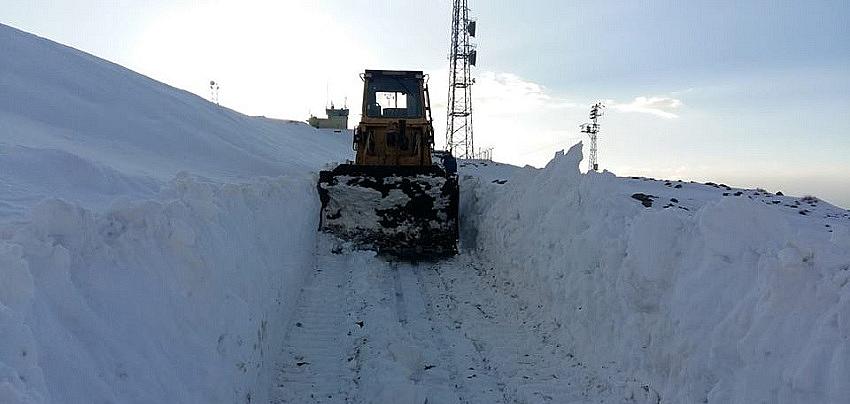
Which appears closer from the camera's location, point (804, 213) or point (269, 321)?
point (269, 321)

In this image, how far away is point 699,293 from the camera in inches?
159

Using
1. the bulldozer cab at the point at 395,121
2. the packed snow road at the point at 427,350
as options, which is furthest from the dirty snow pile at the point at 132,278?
the bulldozer cab at the point at 395,121

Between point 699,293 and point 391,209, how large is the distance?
7.05 m

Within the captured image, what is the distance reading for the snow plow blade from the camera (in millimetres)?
10375

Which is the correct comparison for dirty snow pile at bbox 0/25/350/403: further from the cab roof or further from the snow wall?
the cab roof

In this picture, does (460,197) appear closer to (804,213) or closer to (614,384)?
(614,384)

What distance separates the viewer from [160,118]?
46.4 feet

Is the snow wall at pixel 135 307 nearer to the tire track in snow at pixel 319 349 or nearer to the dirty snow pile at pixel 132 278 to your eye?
the dirty snow pile at pixel 132 278

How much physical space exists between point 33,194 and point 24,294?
2501 mm

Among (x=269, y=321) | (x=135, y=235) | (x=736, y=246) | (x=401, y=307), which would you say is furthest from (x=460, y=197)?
(x=135, y=235)

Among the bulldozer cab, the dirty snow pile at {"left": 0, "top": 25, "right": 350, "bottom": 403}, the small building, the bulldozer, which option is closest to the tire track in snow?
the dirty snow pile at {"left": 0, "top": 25, "right": 350, "bottom": 403}

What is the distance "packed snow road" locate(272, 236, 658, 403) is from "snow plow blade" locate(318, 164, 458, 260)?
7.01 feet

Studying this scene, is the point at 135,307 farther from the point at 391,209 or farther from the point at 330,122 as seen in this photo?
the point at 330,122

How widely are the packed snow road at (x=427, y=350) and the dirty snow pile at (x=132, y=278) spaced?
0.38 meters
